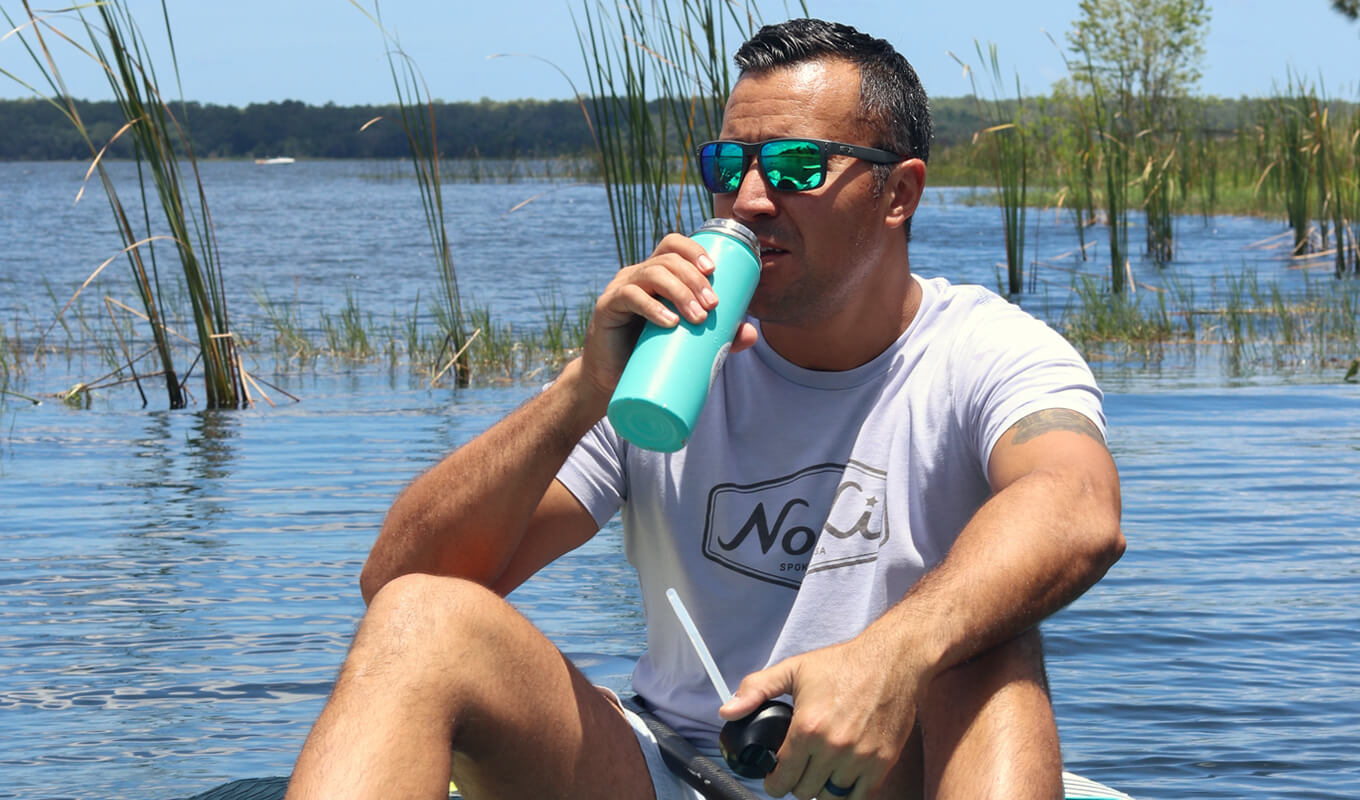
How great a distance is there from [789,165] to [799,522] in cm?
54

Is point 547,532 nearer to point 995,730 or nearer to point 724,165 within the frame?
point 724,165

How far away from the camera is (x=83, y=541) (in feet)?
16.8

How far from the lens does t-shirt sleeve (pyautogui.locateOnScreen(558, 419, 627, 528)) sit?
2.37m

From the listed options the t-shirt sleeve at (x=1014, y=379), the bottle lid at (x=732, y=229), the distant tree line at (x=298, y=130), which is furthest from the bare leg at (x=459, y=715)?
the distant tree line at (x=298, y=130)

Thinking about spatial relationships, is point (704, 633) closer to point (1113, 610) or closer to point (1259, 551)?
point (1113, 610)

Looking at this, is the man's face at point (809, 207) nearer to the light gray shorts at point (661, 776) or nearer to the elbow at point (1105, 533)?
the elbow at point (1105, 533)

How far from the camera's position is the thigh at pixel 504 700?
1.94m

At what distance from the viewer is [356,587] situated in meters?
4.56

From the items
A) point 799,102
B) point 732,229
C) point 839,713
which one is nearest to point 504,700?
point 839,713

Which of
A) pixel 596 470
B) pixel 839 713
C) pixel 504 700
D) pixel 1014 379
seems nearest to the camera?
pixel 839 713

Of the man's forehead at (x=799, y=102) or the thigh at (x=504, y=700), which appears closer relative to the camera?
the thigh at (x=504, y=700)

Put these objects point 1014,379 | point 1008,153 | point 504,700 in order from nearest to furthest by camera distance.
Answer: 1. point 504,700
2. point 1014,379
3. point 1008,153

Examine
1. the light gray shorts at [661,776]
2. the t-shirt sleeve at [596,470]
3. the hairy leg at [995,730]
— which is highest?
the t-shirt sleeve at [596,470]

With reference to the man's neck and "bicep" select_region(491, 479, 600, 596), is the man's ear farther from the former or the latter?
"bicep" select_region(491, 479, 600, 596)
